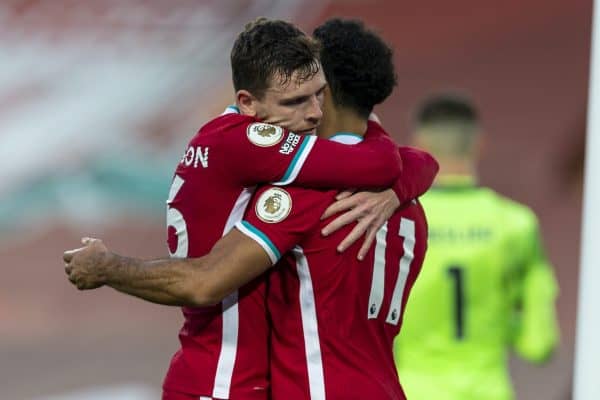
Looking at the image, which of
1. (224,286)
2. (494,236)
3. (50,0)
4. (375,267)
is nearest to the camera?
(224,286)

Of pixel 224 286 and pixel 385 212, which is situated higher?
pixel 385 212

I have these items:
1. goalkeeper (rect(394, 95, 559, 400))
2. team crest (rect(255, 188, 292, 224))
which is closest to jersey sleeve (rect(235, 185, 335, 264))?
team crest (rect(255, 188, 292, 224))

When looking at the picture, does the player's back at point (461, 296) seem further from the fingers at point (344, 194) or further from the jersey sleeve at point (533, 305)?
the fingers at point (344, 194)

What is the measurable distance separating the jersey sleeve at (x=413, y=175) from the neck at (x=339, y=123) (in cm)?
17

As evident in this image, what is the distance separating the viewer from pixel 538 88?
303 inches

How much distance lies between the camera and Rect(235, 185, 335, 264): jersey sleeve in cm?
269

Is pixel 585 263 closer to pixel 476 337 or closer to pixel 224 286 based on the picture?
pixel 224 286

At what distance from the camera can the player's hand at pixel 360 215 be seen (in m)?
2.76

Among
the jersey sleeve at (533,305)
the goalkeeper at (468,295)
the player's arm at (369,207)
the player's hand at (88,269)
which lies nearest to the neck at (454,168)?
the goalkeeper at (468,295)

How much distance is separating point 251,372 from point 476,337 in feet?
6.37

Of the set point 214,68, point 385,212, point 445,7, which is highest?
point 445,7

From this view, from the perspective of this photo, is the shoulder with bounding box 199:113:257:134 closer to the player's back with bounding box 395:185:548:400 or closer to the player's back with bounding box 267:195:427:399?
the player's back with bounding box 267:195:427:399

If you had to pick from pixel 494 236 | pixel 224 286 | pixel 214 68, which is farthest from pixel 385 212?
pixel 214 68

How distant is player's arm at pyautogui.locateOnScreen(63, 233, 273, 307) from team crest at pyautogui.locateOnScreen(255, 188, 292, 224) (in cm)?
7
